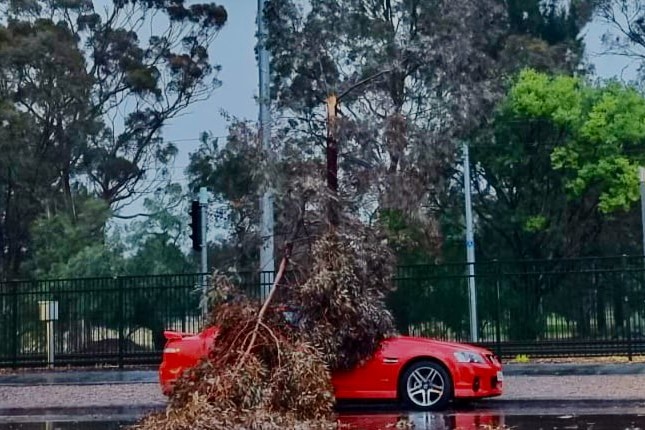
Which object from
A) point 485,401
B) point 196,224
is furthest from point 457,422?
point 196,224

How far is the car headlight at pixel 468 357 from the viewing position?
45.2 feet

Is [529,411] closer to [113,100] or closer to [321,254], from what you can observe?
[321,254]

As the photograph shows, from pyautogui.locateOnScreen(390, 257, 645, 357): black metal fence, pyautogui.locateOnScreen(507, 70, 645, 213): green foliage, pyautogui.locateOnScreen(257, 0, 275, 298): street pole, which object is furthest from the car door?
pyautogui.locateOnScreen(507, 70, 645, 213): green foliage

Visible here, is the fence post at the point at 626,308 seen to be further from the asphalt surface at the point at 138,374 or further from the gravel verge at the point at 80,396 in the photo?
the gravel verge at the point at 80,396

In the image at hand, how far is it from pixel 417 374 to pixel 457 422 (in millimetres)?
1426

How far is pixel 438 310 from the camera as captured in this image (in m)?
21.7

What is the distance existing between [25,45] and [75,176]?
17.5 feet

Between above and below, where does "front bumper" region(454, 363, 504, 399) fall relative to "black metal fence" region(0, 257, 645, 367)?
below

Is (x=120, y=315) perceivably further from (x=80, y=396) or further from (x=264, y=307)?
(x=264, y=307)

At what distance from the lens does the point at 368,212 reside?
15.8 metres

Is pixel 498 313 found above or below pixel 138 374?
above

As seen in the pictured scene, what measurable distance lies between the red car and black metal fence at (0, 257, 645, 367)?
6838 mm

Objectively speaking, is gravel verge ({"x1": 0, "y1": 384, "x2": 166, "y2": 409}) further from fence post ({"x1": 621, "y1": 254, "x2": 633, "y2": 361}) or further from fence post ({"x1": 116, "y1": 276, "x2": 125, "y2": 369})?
fence post ({"x1": 621, "y1": 254, "x2": 633, "y2": 361})

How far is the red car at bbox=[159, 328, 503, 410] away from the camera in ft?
45.0
